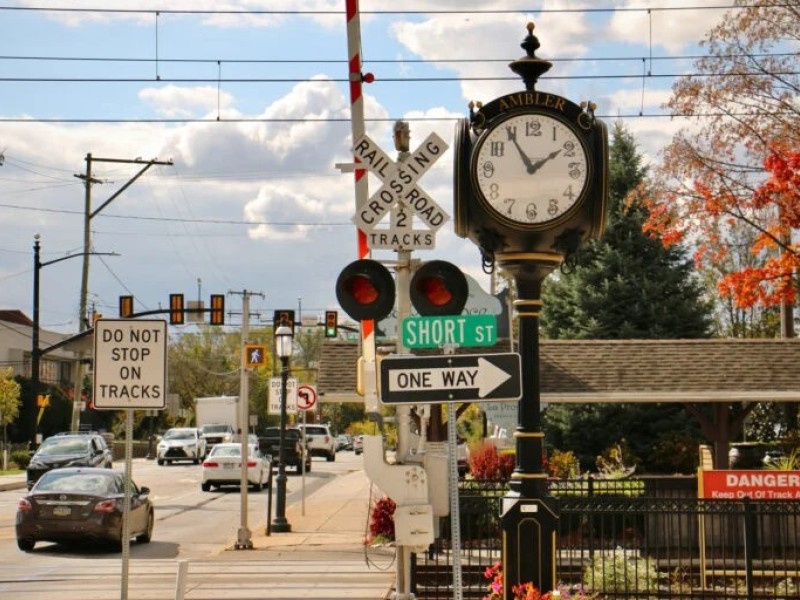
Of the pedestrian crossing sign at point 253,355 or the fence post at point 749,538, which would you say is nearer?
the fence post at point 749,538

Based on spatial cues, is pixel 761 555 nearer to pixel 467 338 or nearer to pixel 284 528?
pixel 467 338

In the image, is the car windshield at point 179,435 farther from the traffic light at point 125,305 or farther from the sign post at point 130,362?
the sign post at point 130,362

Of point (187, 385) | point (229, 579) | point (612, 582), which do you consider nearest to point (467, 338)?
point (612, 582)

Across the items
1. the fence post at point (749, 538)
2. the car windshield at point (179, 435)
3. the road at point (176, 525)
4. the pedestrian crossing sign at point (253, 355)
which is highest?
the pedestrian crossing sign at point (253, 355)

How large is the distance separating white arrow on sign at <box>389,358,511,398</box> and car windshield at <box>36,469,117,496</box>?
A: 15.8 meters

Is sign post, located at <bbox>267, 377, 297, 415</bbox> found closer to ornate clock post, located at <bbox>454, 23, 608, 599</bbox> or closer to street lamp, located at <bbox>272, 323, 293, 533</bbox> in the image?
street lamp, located at <bbox>272, 323, 293, 533</bbox>

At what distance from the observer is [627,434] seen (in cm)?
3578

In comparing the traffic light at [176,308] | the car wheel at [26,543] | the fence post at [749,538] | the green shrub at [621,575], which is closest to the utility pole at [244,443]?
the car wheel at [26,543]

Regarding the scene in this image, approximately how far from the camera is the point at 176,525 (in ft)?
92.7

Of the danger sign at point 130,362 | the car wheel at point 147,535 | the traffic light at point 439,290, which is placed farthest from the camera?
the car wheel at point 147,535

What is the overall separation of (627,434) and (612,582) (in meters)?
21.6

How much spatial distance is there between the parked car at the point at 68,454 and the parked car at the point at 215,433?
21318mm

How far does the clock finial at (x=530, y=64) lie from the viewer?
10453 millimetres

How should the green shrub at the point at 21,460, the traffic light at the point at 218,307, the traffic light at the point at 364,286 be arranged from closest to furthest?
1. the traffic light at the point at 364,286
2. the traffic light at the point at 218,307
3. the green shrub at the point at 21,460
